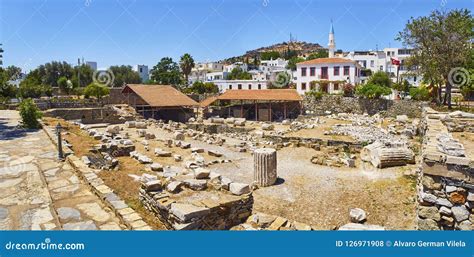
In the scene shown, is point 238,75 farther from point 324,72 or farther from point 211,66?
point 211,66

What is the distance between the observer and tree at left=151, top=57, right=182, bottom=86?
203 ft

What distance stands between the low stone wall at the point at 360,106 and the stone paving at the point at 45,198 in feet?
89.8

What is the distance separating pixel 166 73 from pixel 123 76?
7.73 meters

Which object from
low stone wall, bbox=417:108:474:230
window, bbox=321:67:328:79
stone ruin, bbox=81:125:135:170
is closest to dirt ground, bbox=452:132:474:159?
low stone wall, bbox=417:108:474:230

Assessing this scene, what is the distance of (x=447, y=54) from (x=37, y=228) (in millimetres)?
22756

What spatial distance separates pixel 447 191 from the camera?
6574 millimetres

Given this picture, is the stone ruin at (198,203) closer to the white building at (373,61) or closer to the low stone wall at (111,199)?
the low stone wall at (111,199)

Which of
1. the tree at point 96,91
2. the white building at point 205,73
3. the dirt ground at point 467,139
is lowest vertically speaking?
the dirt ground at point 467,139

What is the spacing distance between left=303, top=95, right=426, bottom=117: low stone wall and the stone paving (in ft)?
89.8

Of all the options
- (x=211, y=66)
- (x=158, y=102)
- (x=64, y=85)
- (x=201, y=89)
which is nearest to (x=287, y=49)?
(x=211, y=66)

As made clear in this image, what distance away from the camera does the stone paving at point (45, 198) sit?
5.41 meters

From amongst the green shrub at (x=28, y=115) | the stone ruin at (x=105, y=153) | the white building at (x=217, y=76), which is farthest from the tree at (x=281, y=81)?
the green shrub at (x=28, y=115)

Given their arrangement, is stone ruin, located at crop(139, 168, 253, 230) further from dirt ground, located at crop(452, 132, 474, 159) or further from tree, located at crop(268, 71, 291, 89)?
tree, located at crop(268, 71, 291, 89)

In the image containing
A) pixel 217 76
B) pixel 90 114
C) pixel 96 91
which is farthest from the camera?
pixel 217 76
